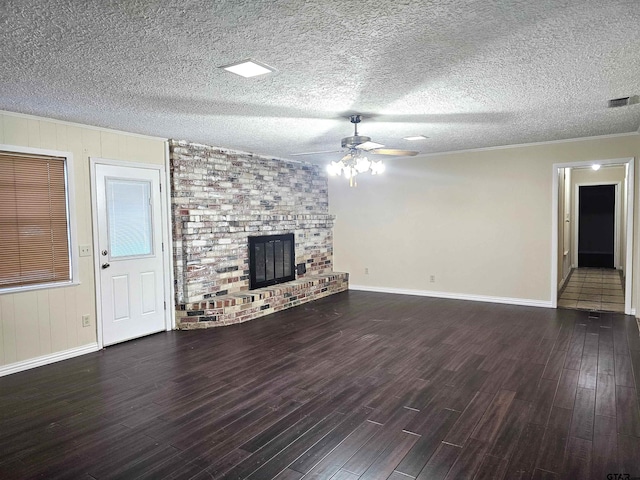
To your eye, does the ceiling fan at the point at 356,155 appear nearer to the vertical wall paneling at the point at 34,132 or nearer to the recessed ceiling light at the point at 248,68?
the recessed ceiling light at the point at 248,68

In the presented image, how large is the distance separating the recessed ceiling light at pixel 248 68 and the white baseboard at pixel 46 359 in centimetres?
334

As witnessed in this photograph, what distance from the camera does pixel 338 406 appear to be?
119 inches

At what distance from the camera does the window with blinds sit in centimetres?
380

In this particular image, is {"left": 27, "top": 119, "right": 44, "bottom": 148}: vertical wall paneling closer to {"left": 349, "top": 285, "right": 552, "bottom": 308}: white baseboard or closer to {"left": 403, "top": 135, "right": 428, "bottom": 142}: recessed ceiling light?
{"left": 403, "top": 135, "right": 428, "bottom": 142}: recessed ceiling light

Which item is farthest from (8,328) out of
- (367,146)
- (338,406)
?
(367,146)

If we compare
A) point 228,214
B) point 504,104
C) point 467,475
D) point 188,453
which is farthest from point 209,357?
point 504,104

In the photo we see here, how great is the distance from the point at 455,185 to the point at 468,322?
2.41 meters

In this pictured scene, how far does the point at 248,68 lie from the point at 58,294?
121 inches

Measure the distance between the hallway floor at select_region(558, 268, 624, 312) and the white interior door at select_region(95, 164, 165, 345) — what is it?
5.77 m

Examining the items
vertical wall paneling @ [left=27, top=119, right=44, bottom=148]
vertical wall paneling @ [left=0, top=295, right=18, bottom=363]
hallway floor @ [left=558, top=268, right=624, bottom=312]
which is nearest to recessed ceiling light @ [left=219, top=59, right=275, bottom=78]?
vertical wall paneling @ [left=27, top=119, right=44, bottom=148]

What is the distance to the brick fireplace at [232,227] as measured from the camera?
17.3 ft

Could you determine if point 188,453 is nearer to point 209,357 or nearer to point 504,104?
point 209,357

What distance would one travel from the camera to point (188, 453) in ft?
8.02

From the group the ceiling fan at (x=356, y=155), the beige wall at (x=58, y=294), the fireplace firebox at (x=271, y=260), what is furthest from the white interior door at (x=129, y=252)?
the ceiling fan at (x=356, y=155)
